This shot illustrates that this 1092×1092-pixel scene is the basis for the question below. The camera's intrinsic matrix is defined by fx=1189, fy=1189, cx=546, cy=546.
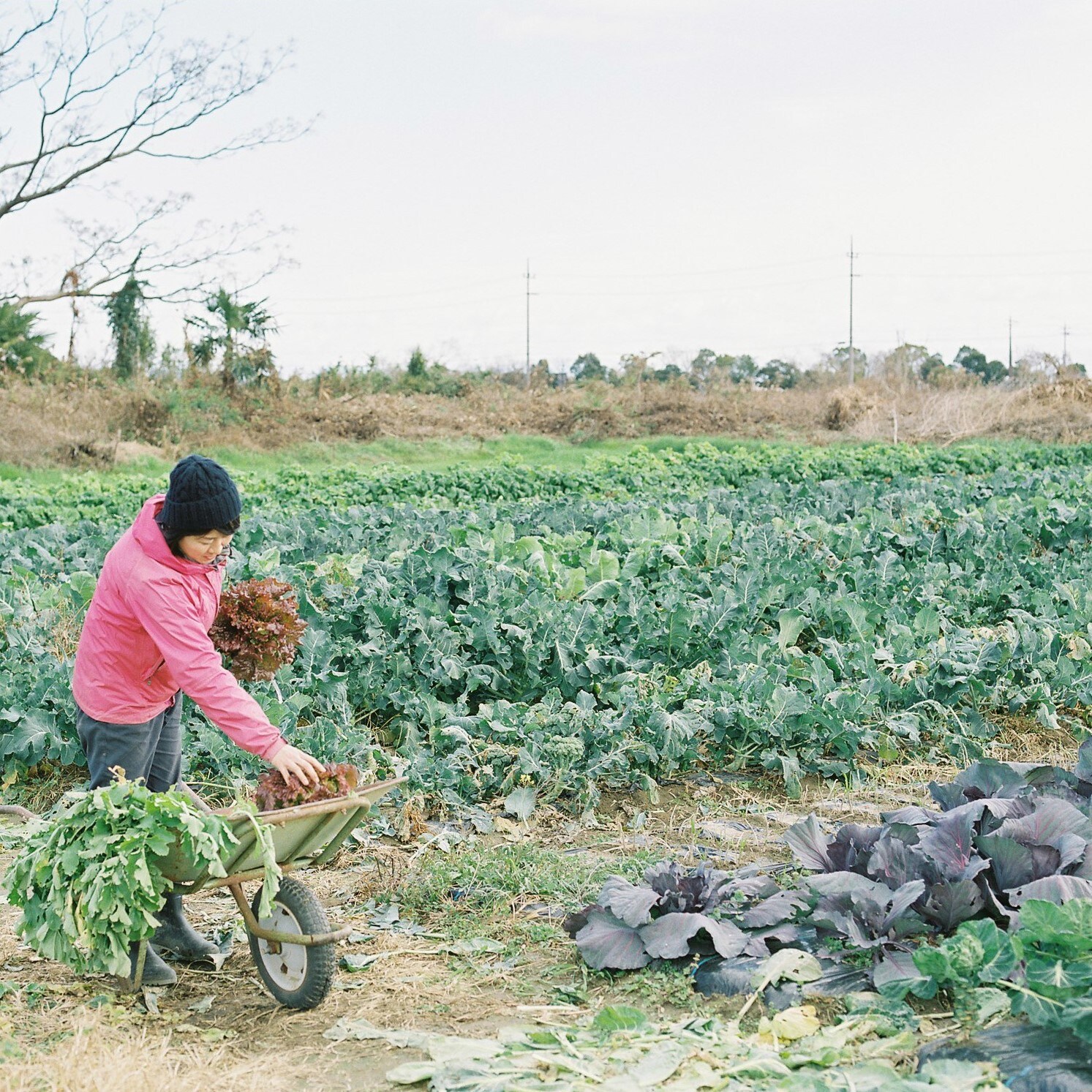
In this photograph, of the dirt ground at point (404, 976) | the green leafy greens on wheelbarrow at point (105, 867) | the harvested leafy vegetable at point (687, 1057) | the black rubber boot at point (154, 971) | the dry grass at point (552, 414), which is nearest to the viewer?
the harvested leafy vegetable at point (687, 1057)

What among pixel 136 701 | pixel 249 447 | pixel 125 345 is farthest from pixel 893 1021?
pixel 125 345

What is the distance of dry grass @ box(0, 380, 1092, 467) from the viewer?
25656 millimetres

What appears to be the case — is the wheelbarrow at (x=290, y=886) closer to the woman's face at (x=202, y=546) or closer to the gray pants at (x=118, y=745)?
Result: the gray pants at (x=118, y=745)

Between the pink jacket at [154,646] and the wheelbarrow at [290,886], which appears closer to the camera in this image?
the wheelbarrow at [290,886]

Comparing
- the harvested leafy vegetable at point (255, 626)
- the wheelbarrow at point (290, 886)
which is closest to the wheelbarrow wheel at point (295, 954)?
the wheelbarrow at point (290, 886)

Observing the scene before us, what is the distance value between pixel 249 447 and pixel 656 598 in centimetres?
2098

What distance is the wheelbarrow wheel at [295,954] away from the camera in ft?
10.7

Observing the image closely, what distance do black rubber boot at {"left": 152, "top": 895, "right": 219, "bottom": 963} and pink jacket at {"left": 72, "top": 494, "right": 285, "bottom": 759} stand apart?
0.60m

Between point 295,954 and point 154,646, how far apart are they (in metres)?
1.00

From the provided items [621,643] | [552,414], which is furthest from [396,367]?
[621,643]

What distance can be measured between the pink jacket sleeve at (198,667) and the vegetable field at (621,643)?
1771 millimetres

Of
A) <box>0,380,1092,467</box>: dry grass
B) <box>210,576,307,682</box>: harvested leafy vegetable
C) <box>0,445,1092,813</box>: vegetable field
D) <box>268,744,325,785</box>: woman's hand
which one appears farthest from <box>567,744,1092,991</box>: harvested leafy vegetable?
<box>0,380,1092,467</box>: dry grass

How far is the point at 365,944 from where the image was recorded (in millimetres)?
3795

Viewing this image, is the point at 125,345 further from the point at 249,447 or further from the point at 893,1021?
the point at 893,1021
